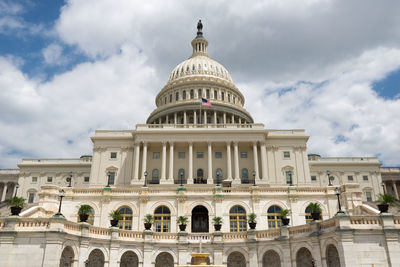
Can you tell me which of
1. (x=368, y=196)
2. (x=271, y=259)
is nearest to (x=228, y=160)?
(x=368, y=196)

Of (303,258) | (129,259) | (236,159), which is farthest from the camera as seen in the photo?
(236,159)

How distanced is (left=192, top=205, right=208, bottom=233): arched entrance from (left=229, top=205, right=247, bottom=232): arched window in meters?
3.15

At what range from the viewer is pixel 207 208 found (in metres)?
43.5

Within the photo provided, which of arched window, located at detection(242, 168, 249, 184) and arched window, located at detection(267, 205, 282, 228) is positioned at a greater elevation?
arched window, located at detection(242, 168, 249, 184)

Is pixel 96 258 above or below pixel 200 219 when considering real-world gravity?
below

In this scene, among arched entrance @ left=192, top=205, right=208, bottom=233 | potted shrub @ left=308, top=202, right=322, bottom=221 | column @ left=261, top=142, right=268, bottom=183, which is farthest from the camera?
column @ left=261, top=142, right=268, bottom=183

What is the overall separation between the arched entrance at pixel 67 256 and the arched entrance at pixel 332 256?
69.7ft

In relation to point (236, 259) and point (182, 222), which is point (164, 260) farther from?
point (236, 259)

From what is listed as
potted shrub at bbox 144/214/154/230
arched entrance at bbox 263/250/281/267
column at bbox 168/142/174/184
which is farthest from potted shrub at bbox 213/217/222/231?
column at bbox 168/142/174/184

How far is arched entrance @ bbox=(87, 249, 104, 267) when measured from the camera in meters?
31.9

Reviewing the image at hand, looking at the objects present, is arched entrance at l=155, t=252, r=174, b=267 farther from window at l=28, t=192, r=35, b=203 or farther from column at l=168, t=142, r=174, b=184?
window at l=28, t=192, r=35, b=203

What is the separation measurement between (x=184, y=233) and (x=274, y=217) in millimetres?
14114

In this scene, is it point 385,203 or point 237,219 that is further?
point 237,219

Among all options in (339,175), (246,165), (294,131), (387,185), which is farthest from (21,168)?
(387,185)
